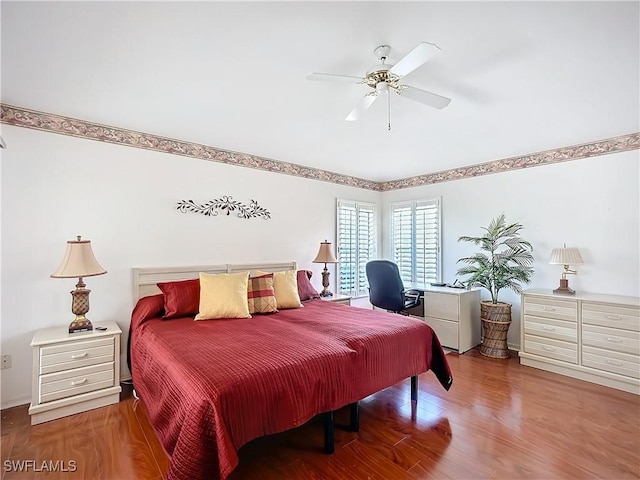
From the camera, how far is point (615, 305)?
2986mm

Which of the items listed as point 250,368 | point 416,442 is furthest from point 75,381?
point 416,442

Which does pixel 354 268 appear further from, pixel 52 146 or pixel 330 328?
pixel 52 146

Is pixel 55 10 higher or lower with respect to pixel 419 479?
higher

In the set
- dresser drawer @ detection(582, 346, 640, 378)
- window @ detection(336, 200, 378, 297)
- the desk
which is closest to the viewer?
dresser drawer @ detection(582, 346, 640, 378)

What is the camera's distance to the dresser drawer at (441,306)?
4020 millimetres

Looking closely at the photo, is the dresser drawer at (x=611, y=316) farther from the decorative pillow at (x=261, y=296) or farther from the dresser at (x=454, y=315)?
the decorative pillow at (x=261, y=296)

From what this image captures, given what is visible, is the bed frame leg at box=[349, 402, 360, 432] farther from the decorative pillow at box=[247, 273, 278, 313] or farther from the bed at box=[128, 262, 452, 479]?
the decorative pillow at box=[247, 273, 278, 313]

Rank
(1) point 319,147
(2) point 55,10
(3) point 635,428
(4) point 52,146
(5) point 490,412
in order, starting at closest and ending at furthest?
(2) point 55,10, (3) point 635,428, (5) point 490,412, (4) point 52,146, (1) point 319,147

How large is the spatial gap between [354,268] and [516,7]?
400 cm

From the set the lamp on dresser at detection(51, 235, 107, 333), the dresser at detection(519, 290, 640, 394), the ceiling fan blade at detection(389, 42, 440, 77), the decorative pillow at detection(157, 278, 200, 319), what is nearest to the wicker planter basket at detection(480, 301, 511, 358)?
the dresser at detection(519, 290, 640, 394)

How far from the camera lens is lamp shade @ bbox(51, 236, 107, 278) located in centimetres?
253

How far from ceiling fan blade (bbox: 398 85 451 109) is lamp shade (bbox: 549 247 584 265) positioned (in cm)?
244

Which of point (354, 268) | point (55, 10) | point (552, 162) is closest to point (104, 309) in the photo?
point (55, 10)

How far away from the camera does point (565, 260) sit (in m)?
3.41
